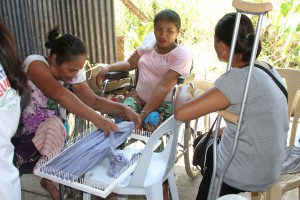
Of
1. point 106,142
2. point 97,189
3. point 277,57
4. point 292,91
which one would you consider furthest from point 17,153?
point 277,57

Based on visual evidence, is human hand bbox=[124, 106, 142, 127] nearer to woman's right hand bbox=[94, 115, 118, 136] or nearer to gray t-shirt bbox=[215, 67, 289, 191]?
woman's right hand bbox=[94, 115, 118, 136]

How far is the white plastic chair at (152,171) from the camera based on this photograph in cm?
161

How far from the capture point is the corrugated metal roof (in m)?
4.22

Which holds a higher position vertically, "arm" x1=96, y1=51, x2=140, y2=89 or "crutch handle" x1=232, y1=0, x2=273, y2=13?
"crutch handle" x1=232, y1=0, x2=273, y2=13

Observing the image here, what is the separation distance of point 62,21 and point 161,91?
7.70 feet

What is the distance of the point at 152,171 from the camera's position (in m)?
1.86

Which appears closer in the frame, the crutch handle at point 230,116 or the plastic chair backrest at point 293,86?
the crutch handle at point 230,116

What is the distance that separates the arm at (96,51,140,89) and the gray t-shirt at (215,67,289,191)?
156 centimetres

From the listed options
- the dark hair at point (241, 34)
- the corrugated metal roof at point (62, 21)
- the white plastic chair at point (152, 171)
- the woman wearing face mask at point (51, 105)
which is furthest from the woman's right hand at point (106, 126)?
the corrugated metal roof at point (62, 21)

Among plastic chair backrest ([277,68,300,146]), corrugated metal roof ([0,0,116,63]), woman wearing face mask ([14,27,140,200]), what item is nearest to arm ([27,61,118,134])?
woman wearing face mask ([14,27,140,200])

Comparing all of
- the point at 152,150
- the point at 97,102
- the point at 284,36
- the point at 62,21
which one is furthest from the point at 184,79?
the point at 284,36

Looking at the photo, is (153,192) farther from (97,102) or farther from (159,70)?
(159,70)

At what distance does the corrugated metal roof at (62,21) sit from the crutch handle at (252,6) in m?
3.00

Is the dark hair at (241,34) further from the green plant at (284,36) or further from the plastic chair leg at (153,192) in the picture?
the green plant at (284,36)
